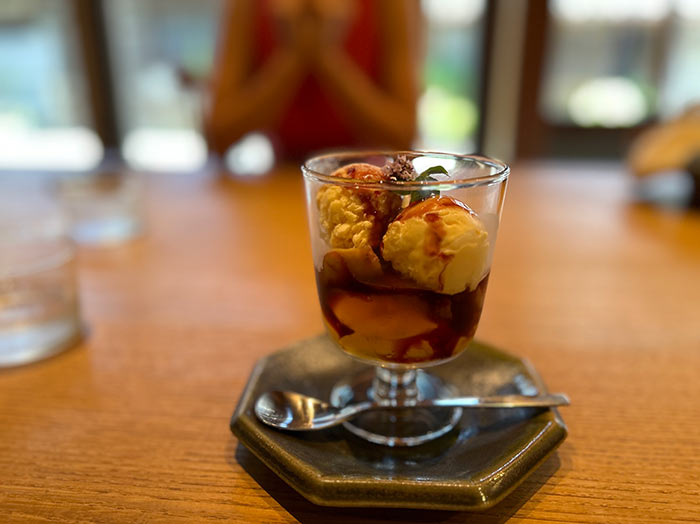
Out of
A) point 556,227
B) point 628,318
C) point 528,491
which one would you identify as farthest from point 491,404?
point 556,227

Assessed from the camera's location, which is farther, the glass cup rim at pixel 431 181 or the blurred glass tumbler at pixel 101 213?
the blurred glass tumbler at pixel 101 213

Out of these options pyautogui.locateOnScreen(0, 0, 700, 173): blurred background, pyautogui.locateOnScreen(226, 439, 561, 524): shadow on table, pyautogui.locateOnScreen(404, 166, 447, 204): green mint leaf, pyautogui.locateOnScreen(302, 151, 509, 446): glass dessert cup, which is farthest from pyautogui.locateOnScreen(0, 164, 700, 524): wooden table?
pyautogui.locateOnScreen(0, 0, 700, 173): blurred background

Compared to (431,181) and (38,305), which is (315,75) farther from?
(431,181)

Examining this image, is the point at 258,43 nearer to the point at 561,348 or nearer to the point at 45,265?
the point at 45,265

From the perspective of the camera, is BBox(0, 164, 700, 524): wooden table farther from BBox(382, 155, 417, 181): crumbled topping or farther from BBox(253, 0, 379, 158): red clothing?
BBox(253, 0, 379, 158): red clothing

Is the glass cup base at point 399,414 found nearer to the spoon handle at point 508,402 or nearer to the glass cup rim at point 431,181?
the spoon handle at point 508,402

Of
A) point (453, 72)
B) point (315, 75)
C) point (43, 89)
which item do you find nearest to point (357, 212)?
point (315, 75)

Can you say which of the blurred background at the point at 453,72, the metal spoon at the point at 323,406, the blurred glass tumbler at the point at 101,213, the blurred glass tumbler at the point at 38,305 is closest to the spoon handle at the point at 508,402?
the metal spoon at the point at 323,406
